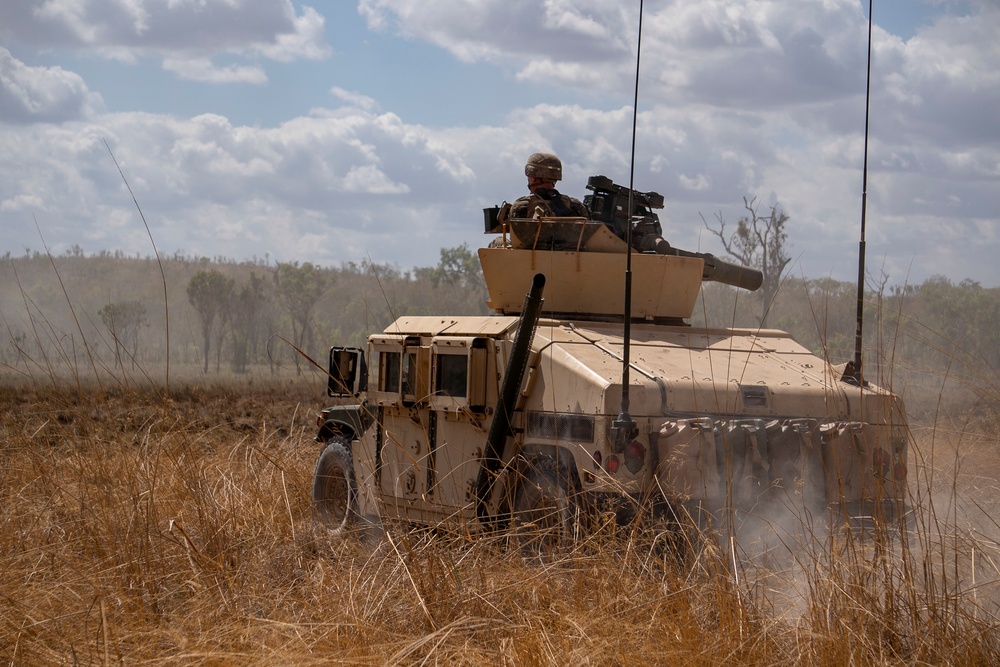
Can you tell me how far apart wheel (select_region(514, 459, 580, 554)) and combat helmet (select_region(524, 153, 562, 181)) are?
8.39ft

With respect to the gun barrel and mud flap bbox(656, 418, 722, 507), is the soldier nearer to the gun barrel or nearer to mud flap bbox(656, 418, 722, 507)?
the gun barrel

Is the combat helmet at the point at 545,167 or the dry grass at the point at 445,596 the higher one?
the combat helmet at the point at 545,167

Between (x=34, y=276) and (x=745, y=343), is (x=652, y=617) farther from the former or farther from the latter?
(x=34, y=276)

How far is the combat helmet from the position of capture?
8156 mm

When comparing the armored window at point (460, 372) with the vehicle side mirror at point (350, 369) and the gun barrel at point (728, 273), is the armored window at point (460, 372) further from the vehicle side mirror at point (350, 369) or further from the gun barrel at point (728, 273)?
the gun barrel at point (728, 273)

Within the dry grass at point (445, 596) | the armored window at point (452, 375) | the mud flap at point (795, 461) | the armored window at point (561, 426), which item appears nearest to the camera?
the dry grass at point (445, 596)

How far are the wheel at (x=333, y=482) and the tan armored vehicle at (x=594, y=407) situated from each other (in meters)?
0.02

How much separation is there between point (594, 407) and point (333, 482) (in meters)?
3.71

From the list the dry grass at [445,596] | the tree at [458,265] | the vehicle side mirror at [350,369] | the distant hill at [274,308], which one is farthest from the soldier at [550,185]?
the tree at [458,265]

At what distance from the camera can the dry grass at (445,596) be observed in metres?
4.04

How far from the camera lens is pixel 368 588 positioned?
491 centimetres

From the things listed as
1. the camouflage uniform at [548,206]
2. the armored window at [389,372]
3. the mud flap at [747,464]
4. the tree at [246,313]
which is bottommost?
the tree at [246,313]

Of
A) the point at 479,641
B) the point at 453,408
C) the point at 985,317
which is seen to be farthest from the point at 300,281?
the point at 479,641

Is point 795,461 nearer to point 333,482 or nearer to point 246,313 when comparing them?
point 333,482
